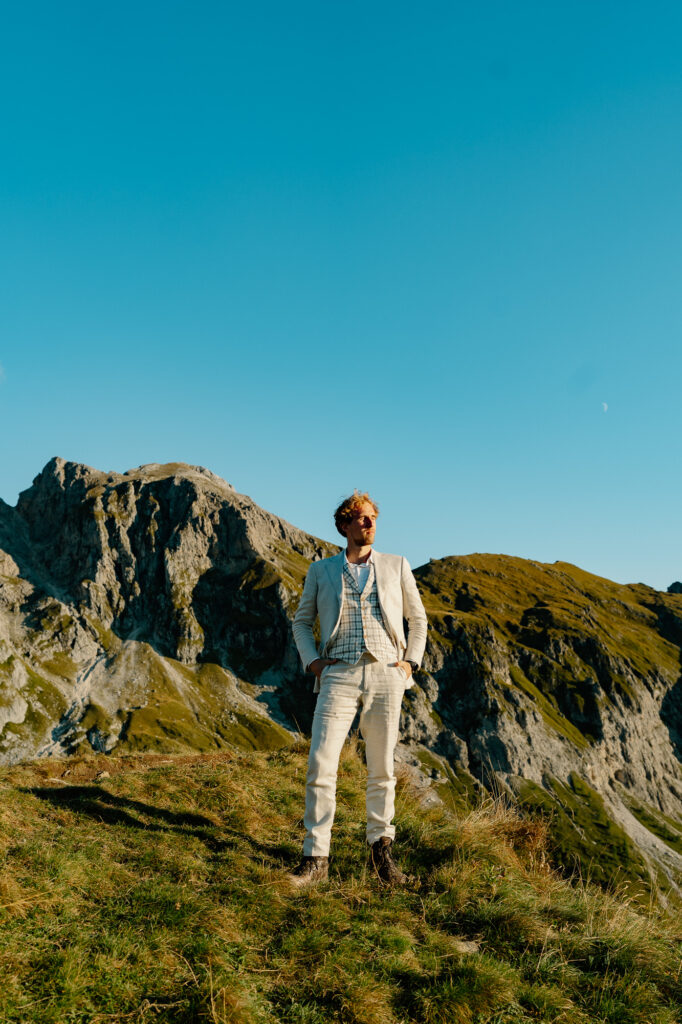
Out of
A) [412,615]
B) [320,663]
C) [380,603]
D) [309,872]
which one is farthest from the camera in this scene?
[412,615]

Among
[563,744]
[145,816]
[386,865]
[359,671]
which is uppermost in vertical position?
[359,671]

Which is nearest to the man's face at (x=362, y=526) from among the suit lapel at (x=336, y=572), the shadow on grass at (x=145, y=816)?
the suit lapel at (x=336, y=572)

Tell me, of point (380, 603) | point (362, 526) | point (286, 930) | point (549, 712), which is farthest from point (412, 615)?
point (549, 712)

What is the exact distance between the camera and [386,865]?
689 cm

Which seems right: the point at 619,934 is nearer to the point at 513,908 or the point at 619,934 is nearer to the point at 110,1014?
the point at 513,908

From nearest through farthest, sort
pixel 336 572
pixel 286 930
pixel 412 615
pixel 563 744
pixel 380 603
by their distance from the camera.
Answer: pixel 286 930
pixel 380 603
pixel 336 572
pixel 412 615
pixel 563 744

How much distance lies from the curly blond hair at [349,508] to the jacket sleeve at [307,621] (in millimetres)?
756

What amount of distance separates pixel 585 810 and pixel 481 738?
A: 3299 cm

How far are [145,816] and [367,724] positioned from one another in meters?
3.76

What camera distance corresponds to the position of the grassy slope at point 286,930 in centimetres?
410

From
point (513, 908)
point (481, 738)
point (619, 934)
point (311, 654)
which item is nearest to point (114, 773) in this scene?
point (311, 654)

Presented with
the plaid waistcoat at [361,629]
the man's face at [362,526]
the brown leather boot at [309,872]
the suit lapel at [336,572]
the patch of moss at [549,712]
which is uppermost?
the man's face at [362,526]

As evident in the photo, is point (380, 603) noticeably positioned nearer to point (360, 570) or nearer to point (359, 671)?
point (360, 570)

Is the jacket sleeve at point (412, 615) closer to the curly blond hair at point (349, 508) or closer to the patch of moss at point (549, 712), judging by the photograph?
the curly blond hair at point (349, 508)
